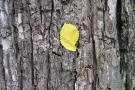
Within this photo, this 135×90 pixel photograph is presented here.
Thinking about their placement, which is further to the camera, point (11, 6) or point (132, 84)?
point (132, 84)

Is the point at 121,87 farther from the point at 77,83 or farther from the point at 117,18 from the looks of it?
the point at 117,18

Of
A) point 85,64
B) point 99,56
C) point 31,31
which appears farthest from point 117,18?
point 31,31

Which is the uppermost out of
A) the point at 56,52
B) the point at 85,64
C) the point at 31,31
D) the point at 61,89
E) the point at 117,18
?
the point at 117,18

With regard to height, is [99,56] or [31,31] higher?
[31,31]
